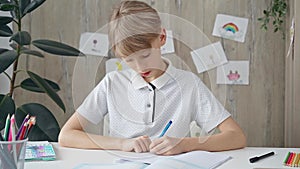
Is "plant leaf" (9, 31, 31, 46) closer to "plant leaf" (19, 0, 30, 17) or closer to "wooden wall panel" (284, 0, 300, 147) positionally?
"plant leaf" (19, 0, 30, 17)

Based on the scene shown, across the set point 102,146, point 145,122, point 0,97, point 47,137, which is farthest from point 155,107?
point 0,97

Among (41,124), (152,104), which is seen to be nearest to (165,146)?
(152,104)

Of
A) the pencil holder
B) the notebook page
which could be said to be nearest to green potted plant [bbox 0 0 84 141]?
the notebook page

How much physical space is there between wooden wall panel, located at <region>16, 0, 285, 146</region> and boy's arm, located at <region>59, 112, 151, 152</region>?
116cm

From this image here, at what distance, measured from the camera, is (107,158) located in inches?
58.4

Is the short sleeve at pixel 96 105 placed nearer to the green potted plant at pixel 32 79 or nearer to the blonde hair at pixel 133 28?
the green potted plant at pixel 32 79

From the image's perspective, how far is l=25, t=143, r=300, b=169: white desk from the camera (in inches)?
54.9

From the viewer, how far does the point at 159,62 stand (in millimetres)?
1674

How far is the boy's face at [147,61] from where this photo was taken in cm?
152

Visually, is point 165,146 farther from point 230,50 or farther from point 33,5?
point 230,50

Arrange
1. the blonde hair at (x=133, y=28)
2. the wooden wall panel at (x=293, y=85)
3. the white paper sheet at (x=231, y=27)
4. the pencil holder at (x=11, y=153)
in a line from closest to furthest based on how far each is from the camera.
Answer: the pencil holder at (x=11, y=153) → the blonde hair at (x=133, y=28) → the wooden wall panel at (x=293, y=85) → the white paper sheet at (x=231, y=27)

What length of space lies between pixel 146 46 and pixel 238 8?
1.54 meters

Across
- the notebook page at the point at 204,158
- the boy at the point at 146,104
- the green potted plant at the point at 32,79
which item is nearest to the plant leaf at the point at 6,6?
the green potted plant at the point at 32,79

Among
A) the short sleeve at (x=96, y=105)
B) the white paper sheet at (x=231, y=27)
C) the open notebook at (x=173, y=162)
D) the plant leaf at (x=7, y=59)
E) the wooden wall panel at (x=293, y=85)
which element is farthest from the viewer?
the white paper sheet at (x=231, y=27)
